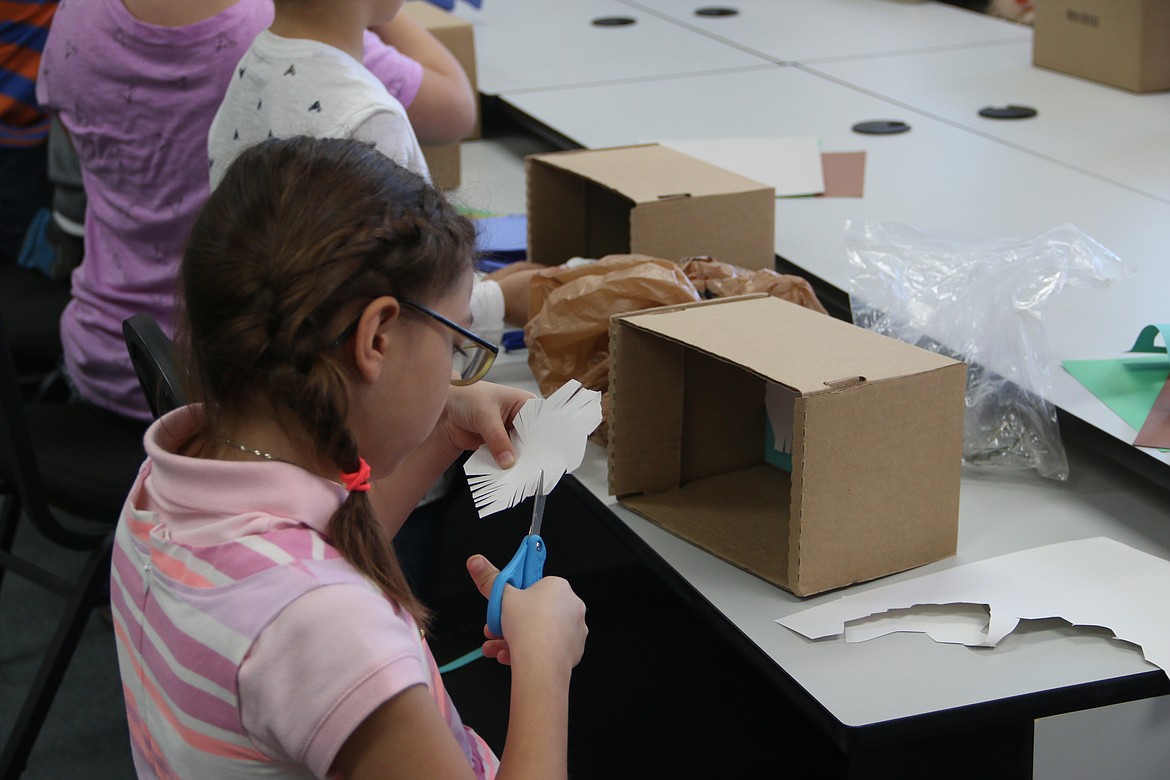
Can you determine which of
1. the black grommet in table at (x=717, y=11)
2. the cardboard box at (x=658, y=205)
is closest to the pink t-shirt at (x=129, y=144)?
the cardboard box at (x=658, y=205)

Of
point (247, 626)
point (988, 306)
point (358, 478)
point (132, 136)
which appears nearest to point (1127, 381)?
point (988, 306)

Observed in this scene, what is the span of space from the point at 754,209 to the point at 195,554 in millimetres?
963

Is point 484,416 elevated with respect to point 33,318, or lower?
elevated

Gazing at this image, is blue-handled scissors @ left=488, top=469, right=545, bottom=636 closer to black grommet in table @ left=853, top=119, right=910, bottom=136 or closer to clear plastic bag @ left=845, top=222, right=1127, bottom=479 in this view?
clear plastic bag @ left=845, top=222, right=1127, bottom=479

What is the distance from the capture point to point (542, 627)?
2.72 ft

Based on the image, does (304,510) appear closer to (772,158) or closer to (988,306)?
(988,306)

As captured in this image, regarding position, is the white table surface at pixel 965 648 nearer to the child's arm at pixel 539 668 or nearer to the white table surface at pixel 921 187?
the white table surface at pixel 921 187

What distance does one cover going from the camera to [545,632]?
2.71 feet

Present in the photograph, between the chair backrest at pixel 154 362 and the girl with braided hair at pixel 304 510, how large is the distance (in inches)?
10.5

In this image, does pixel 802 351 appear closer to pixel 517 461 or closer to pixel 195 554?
pixel 517 461

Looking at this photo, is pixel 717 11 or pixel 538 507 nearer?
pixel 538 507

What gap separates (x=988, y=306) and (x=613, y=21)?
2.07 metres

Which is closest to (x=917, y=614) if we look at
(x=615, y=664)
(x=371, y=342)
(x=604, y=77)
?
(x=371, y=342)

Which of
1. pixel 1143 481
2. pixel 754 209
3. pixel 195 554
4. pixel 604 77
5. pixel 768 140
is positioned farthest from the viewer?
pixel 604 77
